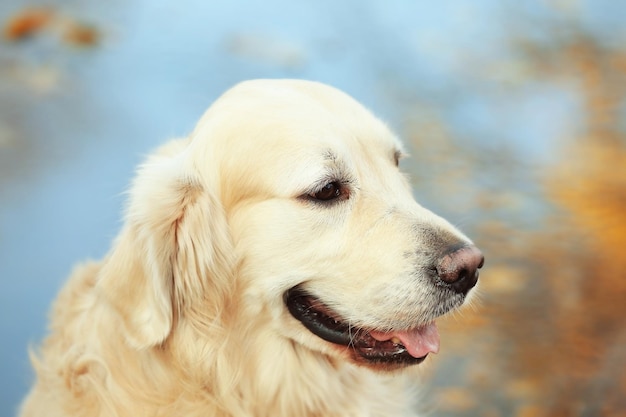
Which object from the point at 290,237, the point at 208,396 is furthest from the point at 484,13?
the point at 208,396

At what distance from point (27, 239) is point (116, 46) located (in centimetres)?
59

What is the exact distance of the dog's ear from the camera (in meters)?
1.44

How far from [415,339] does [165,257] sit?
0.52 metres

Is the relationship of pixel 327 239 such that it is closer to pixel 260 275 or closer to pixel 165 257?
pixel 260 275

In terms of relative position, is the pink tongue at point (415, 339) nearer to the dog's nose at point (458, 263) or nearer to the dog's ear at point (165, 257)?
the dog's nose at point (458, 263)

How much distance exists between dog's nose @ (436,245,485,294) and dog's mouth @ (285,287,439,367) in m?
0.16

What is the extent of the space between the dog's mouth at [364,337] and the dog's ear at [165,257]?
16 cm

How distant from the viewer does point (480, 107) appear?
229 cm

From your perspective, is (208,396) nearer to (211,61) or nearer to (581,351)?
(211,61)

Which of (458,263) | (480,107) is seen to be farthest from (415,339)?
(480,107)

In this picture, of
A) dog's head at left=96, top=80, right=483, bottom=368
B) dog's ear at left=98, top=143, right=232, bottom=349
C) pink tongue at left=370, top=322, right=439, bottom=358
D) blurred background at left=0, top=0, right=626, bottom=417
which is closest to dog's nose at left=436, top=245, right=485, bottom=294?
dog's head at left=96, top=80, right=483, bottom=368

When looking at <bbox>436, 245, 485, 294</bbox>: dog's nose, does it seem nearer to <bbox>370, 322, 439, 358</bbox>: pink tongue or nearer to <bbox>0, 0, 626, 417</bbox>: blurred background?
<bbox>370, 322, 439, 358</bbox>: pink tongue

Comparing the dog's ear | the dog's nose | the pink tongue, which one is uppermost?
the dog's ear

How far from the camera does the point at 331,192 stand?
4.91 ft
